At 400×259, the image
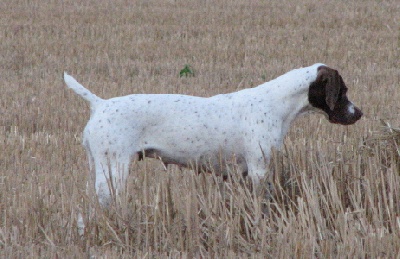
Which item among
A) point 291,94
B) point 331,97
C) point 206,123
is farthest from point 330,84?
point 206,123

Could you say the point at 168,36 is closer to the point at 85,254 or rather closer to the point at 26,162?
the point at 26,162

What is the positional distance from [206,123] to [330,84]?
909 millimetres

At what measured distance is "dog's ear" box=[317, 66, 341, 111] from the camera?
5898mm

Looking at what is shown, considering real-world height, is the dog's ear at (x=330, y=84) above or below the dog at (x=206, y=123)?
above

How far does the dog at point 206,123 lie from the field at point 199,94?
18 centimetres

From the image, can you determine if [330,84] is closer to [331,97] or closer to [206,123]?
[331,97]

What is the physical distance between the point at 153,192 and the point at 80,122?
406 cm

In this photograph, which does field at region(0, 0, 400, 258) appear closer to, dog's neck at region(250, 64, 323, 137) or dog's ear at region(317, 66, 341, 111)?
dog's neck at region(250, 64, 323, 137)

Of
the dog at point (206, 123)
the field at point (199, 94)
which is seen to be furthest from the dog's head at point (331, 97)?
the field at point (199, 94)

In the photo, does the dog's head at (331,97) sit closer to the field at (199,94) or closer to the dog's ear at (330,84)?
the dog's ear at (330,84)

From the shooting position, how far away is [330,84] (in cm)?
589

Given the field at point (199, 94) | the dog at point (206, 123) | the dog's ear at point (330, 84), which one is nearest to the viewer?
the field at point (199, 94)

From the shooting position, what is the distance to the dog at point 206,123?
5602 millimetres

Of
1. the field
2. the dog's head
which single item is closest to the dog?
the dog's head
